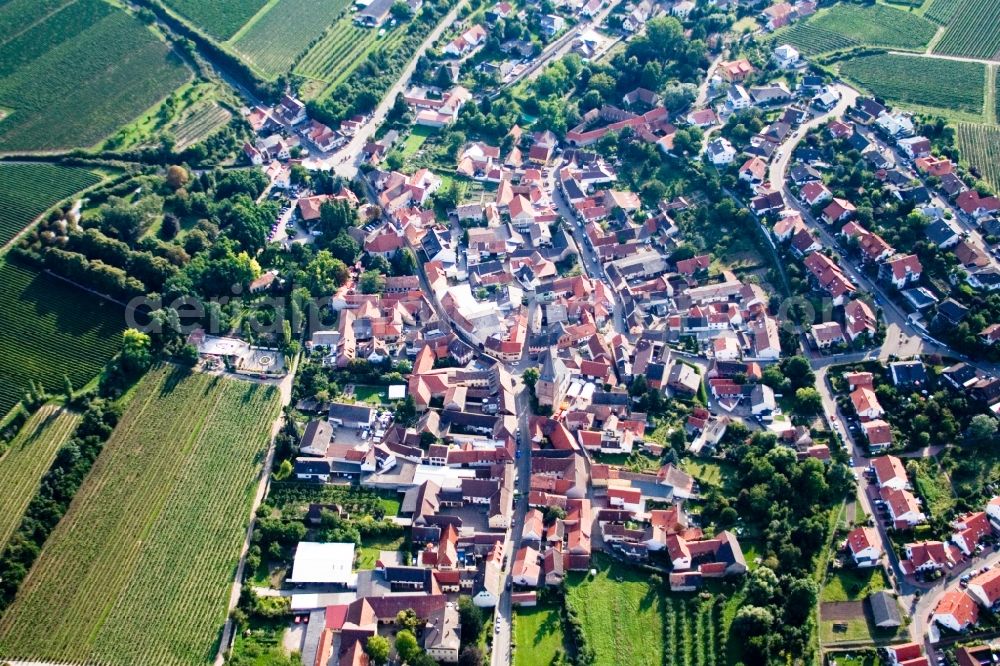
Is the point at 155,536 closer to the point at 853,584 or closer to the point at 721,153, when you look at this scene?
the point at 853,584

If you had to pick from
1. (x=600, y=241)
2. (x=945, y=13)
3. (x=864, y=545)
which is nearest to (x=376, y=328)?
(x=600, y=241)

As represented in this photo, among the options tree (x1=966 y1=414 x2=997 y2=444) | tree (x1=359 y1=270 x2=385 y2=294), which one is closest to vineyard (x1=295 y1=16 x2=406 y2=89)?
tree (x1=359 y1=270 x2=385 y2=294)

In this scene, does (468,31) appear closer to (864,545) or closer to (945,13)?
(945,13)

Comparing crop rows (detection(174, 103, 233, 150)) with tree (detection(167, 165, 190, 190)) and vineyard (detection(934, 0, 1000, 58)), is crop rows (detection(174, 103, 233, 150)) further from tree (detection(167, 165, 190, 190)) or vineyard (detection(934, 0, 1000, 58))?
vineyard (detection(934, 0, 1000, 58))

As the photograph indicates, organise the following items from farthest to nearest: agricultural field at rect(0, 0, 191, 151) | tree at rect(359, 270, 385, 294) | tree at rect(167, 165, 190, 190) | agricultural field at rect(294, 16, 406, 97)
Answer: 1. agricultural field at rect(294, 16, 406, 97)
2. agricultural field at rect(0, 0, 191, 151)
3. tree at rect(167, 165, 190, 190)
4. tree at rect(359, 270, 385, 294)

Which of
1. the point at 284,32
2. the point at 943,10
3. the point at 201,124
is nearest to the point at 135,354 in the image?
the point at 201,124
